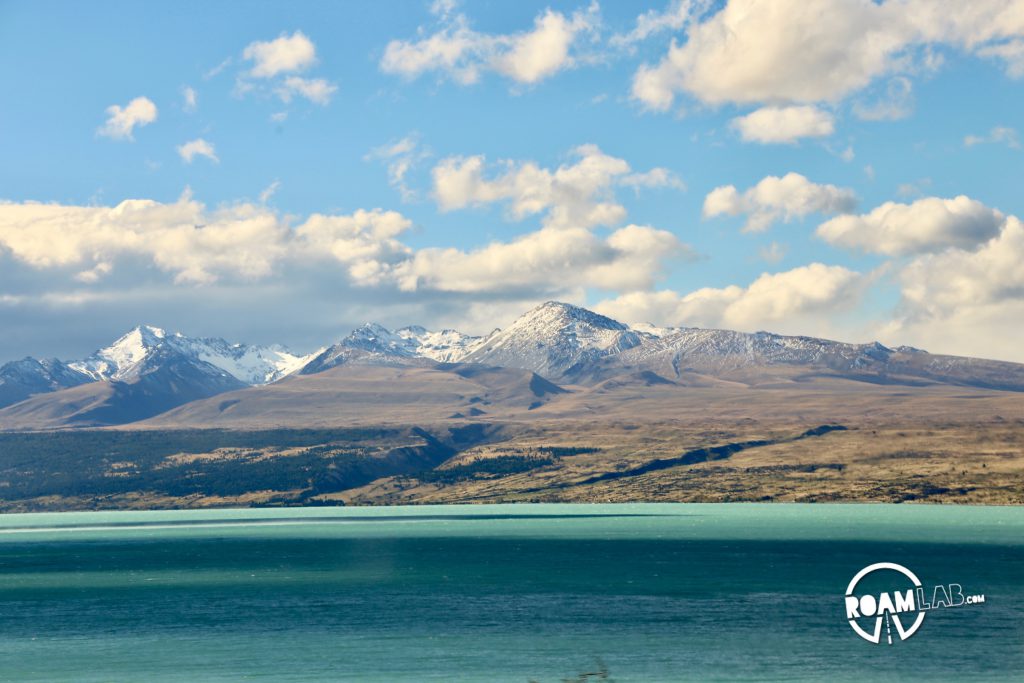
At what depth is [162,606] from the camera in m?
128

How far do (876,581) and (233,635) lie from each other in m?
73.8

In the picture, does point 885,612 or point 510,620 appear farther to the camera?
point 510,620

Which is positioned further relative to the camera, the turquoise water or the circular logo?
the circular logo

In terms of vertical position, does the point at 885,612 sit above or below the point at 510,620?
below

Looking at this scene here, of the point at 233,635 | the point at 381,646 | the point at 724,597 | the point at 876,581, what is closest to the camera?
the point at 381,646

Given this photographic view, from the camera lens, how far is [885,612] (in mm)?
105000

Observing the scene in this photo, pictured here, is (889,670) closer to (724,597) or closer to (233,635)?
(724,597)

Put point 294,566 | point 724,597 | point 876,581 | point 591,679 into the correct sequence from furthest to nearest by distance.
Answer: point 294,566 → point 876,581 → point 724,597 → point 591,679

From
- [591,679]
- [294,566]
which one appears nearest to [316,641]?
[591,679]

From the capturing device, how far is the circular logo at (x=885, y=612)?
94.5 meters

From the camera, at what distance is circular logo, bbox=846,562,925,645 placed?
94.5 meters

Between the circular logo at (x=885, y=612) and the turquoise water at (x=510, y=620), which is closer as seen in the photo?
the turquoise water at (x=510, y=620)

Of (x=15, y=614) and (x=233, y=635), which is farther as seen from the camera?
(x=15, y=614)

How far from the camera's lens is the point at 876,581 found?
131m
